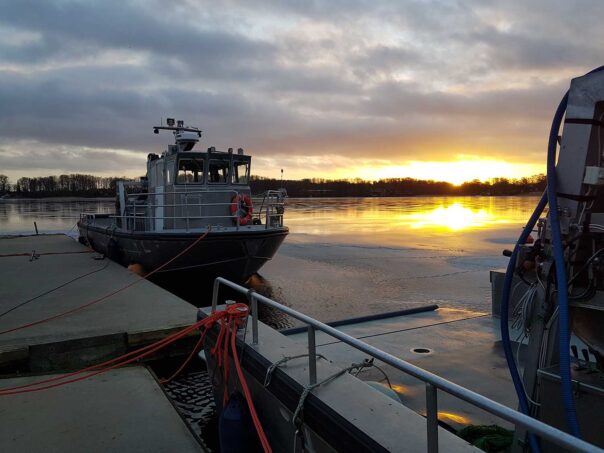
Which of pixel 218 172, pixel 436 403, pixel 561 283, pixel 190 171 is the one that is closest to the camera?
pixel 436 403

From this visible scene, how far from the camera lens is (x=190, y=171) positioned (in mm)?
12078

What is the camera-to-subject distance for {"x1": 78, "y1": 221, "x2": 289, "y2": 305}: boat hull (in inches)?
407

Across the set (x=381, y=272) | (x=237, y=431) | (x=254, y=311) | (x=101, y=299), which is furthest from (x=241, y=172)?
(x=237, y=431)

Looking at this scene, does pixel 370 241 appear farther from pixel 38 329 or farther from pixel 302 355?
pixel 302 355

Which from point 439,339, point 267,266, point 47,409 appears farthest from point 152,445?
point 267,266

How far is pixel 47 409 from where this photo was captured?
4.21 m

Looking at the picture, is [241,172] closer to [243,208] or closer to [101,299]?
[243,208]

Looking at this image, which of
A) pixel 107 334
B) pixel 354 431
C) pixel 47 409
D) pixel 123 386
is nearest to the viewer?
pixel 354 431

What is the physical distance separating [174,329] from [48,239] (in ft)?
→ 57.3

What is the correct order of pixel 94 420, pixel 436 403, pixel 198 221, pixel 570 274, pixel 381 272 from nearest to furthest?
1. pixel 436 403
2. pixel 570 274
3. pixel 94 420
4. pixel 198 221
5. pixel 381 272

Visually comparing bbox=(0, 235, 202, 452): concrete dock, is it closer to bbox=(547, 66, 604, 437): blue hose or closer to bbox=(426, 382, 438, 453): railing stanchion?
bbox=(426, 382, 438, 453): railing stanchion

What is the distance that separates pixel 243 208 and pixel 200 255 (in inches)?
83.6

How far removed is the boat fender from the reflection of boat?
21.2 ft

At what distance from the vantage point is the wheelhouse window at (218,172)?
1220 cm
